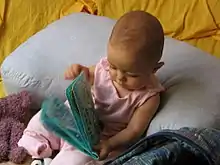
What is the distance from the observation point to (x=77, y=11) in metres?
1.72

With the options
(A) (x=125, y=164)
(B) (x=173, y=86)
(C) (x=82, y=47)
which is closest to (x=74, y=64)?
(C) (x=82, y=47)

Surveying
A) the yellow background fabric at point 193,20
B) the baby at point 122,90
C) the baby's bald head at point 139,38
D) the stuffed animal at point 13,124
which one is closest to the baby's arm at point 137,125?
the baby at point 122,90

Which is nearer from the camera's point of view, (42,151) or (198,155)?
(198,155)

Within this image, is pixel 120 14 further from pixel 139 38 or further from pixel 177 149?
pixel 177 149

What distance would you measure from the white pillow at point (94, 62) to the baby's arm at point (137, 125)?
0.02 metres

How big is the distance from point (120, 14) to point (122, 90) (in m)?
0.48

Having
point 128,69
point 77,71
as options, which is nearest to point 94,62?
point 77,71

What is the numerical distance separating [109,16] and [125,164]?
73cm

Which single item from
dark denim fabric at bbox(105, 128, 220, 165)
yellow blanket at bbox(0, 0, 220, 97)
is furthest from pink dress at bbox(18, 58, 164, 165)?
yellow blanket at bbox(0, 0, 220, 97)

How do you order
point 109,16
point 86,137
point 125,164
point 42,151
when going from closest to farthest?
point 125,164, point 86,137, point 42,151, point 109,16

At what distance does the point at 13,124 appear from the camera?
1.37 m

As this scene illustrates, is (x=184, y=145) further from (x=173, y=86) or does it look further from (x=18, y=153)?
(x=18, y=153)

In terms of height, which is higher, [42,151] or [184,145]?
[184,145]

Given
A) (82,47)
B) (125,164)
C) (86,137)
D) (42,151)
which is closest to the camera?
(125,164)
